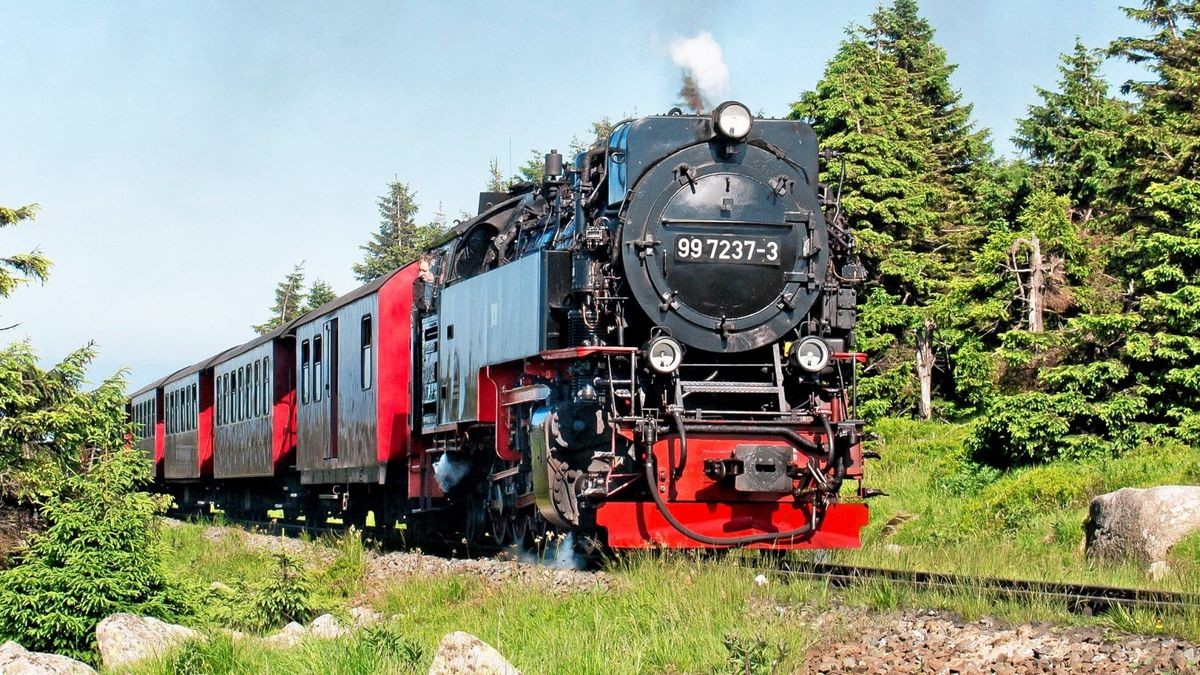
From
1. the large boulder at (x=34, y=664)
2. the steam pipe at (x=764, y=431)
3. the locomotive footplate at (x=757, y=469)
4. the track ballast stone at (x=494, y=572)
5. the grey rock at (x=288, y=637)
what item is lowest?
the large boulder at (x=34, y=664)

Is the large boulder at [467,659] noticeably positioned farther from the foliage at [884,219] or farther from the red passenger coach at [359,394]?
the foliage at [884,219]

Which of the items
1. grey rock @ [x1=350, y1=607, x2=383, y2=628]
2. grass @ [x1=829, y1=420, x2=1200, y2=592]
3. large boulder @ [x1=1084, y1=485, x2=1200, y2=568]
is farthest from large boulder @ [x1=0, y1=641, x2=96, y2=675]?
large boulder @ [x1=1084, y1=485, x2=1200, y2=568]

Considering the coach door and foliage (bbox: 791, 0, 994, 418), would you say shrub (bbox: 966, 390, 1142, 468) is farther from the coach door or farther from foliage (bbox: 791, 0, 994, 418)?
the coach door

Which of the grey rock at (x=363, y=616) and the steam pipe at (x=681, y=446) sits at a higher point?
the steam pipe at (x=681, y=446)

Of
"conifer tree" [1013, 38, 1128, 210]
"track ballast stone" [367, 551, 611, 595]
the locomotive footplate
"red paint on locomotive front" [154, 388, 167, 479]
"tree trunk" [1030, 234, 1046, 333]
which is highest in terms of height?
"conifer tree" [1013, 38, 1128, 210]

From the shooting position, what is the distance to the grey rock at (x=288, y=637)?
29.2 feet

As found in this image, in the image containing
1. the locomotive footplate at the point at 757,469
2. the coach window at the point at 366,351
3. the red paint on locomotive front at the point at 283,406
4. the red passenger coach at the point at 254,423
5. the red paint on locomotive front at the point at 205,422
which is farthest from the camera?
the red paint on locomotive front at the point at 205,422

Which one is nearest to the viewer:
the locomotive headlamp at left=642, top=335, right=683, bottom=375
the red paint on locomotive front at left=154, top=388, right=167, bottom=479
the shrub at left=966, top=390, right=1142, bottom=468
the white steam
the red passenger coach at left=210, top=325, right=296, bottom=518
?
the locomotive headlamp at left=642, top=335, right=683, bottom=375

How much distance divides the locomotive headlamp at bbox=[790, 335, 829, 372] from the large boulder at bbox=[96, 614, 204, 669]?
4763 millimetres

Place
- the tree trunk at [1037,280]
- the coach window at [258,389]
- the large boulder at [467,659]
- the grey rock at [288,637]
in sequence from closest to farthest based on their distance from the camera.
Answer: the large boulder at [467,659] < the grey rock at [288,637] < the coach window at [258,389] < the tree trunk at [1037,280]

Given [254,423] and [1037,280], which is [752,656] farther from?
[1037,280]

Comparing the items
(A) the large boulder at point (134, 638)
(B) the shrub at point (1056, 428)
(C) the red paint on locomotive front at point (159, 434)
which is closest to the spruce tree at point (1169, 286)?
(B) the shrub at point (1056, 428)

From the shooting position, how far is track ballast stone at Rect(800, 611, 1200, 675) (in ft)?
19.5

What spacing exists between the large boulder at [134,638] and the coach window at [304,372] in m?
9.67
